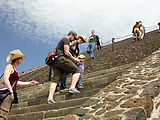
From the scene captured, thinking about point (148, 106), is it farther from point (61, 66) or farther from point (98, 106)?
→ point (61, 66)

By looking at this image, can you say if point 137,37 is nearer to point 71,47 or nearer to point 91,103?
point 71,47

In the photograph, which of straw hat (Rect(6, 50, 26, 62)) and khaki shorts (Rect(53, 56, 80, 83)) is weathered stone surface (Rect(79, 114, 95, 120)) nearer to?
straw hat (Rect(6, 50, 26, 62))

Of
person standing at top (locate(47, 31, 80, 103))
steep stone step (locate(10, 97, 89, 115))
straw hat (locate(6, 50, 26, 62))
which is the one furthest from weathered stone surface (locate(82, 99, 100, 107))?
straw hat (locate(6, 50, 26, 62))

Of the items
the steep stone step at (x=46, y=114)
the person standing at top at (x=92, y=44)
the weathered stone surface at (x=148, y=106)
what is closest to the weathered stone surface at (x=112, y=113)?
the weathered stone surface at (x=148, y=106)

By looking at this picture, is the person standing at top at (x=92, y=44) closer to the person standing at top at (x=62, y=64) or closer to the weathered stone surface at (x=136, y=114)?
the person standing at top at (x=62, y=64)

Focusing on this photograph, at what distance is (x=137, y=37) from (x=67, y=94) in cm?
987

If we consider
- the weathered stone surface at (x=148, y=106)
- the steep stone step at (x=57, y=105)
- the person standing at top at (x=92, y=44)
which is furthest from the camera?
the person standing at top at (x=92, y=44)

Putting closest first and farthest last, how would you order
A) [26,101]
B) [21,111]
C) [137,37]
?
[21,111]
[26,101]
[137,37]

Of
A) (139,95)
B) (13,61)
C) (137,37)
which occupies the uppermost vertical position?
(137,37)

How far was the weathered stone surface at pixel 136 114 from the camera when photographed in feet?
7.75

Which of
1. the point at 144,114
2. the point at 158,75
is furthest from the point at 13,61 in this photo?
the point at 158,75

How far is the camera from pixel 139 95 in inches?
114

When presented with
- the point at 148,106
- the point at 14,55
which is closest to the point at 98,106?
the point at 148,106

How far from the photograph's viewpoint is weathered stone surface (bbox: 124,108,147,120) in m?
2.36
